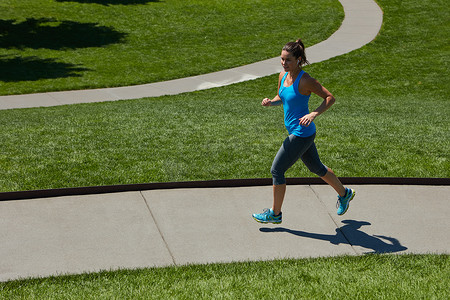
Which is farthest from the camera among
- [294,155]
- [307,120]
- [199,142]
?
[199,142]

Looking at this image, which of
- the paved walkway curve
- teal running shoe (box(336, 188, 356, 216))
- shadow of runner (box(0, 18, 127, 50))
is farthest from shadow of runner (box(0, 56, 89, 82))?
teal running shoe (box(336, 188, 356, 216))

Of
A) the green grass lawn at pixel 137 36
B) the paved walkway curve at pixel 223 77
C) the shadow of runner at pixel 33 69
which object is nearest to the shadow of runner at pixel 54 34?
the green grass lawn at pixel 137 36

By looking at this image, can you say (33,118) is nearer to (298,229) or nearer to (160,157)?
(160,157)

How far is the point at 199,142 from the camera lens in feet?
27.3

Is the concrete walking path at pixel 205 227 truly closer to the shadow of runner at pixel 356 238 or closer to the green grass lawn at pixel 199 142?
the shadow of runner at pixel 356 238

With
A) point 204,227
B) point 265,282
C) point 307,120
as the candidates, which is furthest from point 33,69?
point 265,282

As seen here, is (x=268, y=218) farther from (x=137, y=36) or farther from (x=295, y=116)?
(x=137, y=36)

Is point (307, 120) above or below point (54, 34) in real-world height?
above

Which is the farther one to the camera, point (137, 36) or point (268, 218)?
point (137, 36)

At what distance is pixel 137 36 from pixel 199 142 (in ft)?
48.8

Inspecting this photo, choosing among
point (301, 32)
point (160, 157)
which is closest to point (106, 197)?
point (160, 157)

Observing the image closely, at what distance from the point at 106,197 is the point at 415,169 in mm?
3945

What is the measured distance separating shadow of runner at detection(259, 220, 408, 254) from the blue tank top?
102 cm

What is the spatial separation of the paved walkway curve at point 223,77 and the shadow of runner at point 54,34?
6336 millimetres
